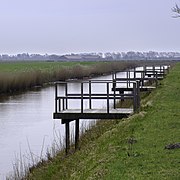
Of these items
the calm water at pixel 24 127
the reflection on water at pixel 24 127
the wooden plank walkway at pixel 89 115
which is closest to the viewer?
the wooden plank walkway at pixel 89 115

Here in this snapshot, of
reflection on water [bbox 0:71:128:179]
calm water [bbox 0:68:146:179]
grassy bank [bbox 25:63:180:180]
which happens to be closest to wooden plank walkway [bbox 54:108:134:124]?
grassy bank [bbox 25:63:180:180]

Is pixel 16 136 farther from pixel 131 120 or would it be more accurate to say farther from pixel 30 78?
pixel 30 78

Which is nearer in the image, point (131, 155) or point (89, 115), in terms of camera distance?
point (131, 155)

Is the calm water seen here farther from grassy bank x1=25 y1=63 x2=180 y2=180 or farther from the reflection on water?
grassy bank x1=25 y1=63 x2=180 y2=180

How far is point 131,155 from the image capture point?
10219 millimetres

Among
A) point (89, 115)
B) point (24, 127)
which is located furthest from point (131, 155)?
point (24, 127)

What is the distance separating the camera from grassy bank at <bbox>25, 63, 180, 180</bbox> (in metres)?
8.84

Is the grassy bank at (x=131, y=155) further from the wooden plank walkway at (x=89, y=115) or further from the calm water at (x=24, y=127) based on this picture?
the calm water at (x=24, y=127)

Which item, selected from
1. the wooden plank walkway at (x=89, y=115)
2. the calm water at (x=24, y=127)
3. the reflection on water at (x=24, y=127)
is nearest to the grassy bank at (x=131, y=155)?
the wooden plank walkway at (x=89, y=115)

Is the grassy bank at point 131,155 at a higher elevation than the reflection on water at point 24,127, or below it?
higher

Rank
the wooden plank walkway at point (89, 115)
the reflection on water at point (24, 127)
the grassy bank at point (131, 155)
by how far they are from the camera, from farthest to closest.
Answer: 1. the reflection on water at point (24, 127)
2. the wooden plank walkway at point (89, 115)
3. the grassy bank at point (131, 155)

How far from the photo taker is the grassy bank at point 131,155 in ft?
29.0

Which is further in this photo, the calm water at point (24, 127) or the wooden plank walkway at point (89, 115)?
the calm water at point (24, 127)

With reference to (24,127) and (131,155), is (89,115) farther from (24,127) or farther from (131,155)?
(24,127)
